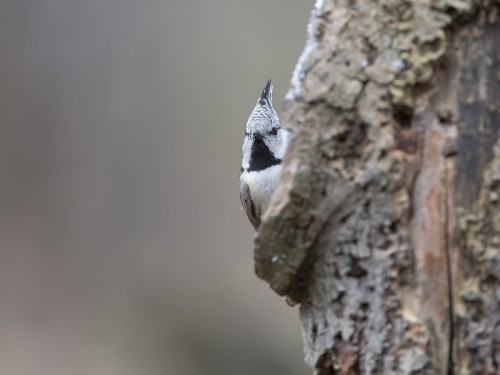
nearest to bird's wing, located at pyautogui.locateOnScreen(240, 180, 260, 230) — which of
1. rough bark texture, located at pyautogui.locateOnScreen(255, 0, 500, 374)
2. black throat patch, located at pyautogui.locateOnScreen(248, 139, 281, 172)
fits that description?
black throat patch, located at pyautogui.locateOnScreen(248, 139, 281, 172)

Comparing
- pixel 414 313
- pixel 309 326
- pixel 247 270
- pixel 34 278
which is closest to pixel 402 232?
pixel 414 313

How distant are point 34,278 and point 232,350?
148 centimetres

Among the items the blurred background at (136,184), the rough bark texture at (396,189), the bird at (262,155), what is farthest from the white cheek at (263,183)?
the blurred background at (136,184)

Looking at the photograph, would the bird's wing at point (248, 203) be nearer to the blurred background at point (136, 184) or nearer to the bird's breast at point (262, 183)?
the bird's breast at point (262, 183)

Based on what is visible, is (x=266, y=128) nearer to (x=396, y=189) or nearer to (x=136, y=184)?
(x=396, y=189)

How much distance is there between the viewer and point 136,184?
5.97m

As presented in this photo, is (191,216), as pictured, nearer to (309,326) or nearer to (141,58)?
(141,58)

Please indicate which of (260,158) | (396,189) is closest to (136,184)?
(260,158)

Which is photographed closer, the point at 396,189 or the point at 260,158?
the point at 396,189

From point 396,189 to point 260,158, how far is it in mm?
1829

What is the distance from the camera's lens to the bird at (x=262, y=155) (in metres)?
3.39

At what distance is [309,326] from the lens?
1.90 meters

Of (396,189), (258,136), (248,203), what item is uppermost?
(258,136)

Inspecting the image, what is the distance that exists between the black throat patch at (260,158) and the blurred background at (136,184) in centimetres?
227
